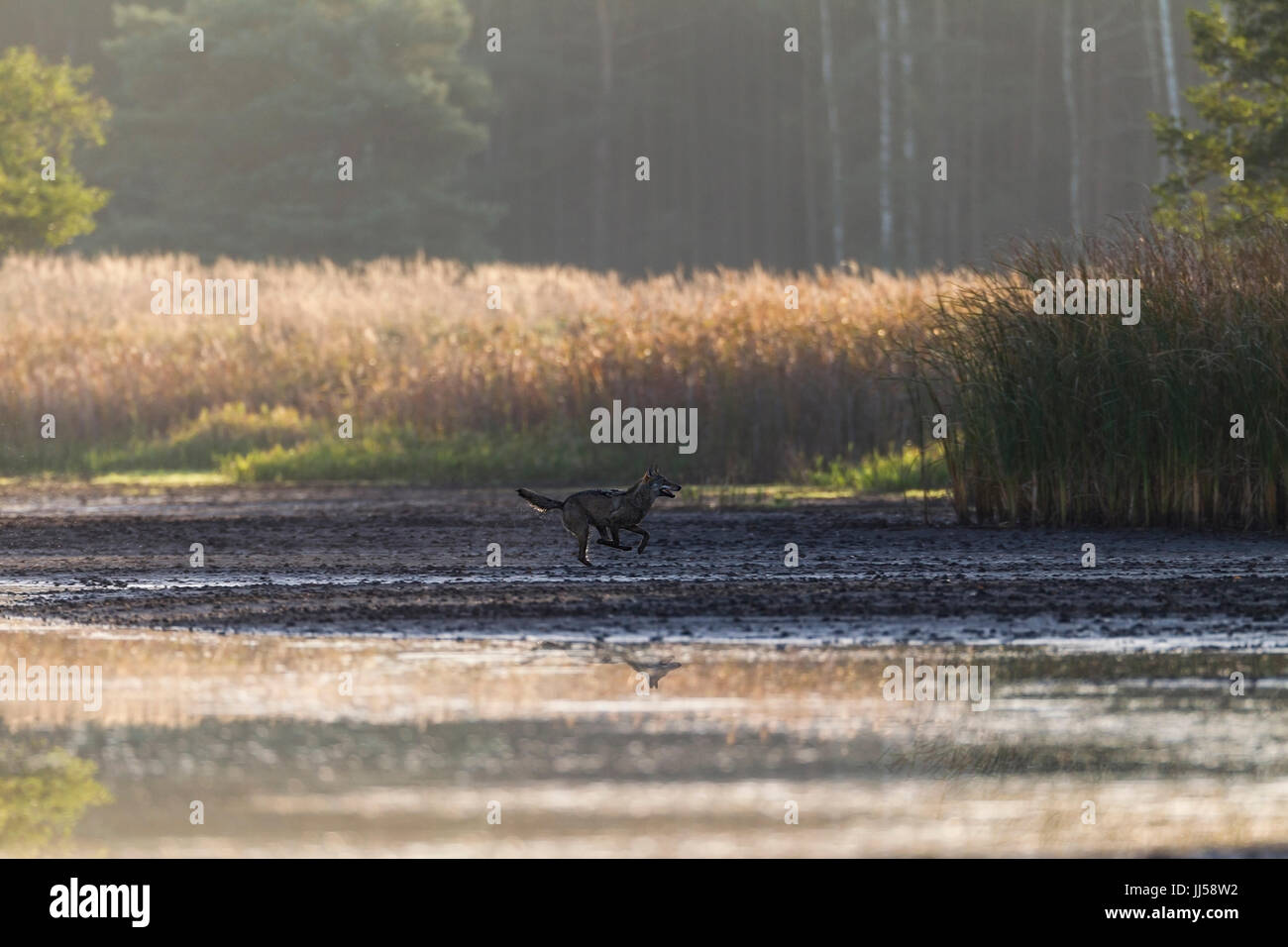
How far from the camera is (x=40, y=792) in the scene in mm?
7344

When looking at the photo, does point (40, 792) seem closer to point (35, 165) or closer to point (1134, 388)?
point (1134, 388)

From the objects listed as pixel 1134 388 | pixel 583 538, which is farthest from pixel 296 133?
pixel 583 538

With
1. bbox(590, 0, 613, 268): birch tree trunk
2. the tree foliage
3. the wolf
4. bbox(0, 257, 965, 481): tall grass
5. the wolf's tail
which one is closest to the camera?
the wolf's tail

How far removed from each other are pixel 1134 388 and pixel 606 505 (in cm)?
460

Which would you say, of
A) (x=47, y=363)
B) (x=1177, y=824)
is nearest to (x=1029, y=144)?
(x=47, y=363)

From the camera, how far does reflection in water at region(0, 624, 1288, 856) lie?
21.8 feet

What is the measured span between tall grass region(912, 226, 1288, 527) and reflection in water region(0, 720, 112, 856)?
1082cm

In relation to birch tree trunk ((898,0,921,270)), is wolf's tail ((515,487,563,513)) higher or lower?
lower

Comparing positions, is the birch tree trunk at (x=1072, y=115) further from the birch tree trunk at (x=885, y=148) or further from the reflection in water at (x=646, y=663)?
the reflection in water at (x=646, y=663)

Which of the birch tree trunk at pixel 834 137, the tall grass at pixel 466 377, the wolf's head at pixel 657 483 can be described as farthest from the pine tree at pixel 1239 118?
the birch tree trunk at pixel 834 137

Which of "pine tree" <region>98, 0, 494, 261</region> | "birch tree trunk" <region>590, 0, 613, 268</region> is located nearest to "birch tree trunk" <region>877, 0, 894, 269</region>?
"birch tree trunk" <region>590, 0, 613, 268</region>

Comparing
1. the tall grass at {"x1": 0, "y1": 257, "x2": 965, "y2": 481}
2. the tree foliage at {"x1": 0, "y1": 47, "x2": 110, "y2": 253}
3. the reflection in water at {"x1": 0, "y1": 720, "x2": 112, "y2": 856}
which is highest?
the tree foliage at {"x1": 0, "y1": 47, "x2": 110, "y2": 253}

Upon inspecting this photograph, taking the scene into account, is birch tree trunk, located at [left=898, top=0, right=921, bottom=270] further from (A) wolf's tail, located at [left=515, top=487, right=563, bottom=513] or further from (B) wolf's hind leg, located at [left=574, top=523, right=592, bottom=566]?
(A) wolf's tail, located at [left=515, top=487, right=563, bottom=513]
